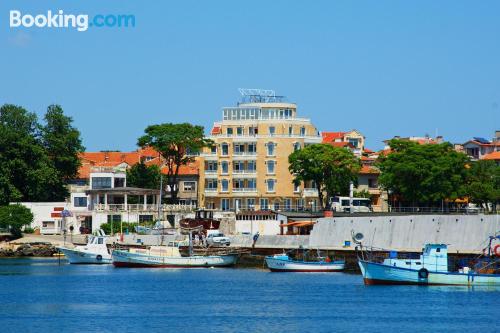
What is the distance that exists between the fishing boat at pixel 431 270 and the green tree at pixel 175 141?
6137cm

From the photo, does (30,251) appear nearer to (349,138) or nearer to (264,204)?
(264,204)

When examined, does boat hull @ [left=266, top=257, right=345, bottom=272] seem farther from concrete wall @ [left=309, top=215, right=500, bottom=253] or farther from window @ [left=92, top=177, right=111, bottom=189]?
window @ [left=92, top=177, right=111, bottom=189]

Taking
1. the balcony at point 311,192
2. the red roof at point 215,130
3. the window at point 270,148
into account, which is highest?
the red roof at point 215,130

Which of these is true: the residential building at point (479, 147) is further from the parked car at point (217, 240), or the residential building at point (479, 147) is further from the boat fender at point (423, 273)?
the boat fender at point (423, 273)

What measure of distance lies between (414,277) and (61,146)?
7722 centimetres

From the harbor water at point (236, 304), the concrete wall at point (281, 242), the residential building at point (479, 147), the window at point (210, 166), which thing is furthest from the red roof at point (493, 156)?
the harbor water at point (236, 304)

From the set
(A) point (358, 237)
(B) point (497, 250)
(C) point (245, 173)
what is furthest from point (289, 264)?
(C) point (245, 173)

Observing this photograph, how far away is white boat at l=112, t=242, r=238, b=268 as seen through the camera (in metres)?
115

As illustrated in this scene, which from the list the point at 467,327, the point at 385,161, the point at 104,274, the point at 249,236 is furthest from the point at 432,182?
the point at 467,327

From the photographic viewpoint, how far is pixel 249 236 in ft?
404

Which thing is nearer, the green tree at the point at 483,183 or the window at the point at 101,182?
the green tree at the point at 483,183

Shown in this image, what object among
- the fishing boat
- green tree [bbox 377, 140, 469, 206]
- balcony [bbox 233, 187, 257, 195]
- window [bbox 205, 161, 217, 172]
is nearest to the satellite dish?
the fishing boat

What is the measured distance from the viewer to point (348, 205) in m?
138

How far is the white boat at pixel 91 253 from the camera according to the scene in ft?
401
